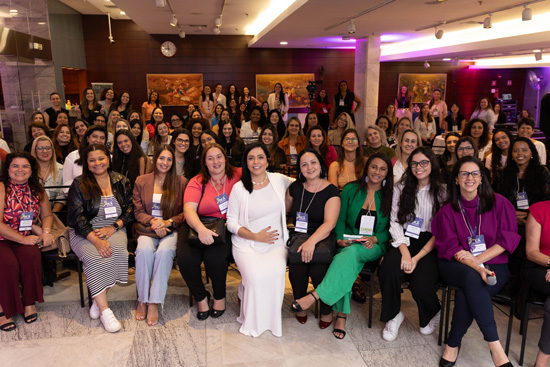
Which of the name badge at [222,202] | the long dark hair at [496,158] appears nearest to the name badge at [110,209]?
the name badge at [222,202]

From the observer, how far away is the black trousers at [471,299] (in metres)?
2.58

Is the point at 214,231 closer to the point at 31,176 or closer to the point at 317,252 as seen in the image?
the point at 317,252

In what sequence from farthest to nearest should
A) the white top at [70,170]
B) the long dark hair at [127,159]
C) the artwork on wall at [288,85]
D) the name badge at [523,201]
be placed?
the artwork on wall at [288,85] < the long dark hair at [127,159] < the white top at [70,170] < the name badge at [523,201]

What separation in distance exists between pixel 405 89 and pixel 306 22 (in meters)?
7.70

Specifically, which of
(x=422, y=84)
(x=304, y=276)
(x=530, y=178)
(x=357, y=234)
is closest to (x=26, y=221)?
(x=304, y=276)

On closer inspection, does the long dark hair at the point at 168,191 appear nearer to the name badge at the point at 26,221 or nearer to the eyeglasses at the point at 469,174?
the name badge at the point at 26,221

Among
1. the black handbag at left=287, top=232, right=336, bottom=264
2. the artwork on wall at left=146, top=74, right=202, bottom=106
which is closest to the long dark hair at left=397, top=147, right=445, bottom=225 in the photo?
the black handbag at left=287, top=232, right=336, bottom=264

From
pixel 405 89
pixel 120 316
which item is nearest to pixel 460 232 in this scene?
pixel 120 316

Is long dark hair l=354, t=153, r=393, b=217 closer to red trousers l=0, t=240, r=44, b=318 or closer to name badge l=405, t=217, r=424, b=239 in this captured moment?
name badge l=405, t=217, r=424, b=239

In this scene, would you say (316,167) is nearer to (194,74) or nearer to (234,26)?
(234,26)

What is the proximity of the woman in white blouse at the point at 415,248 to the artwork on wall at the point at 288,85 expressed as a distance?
34.8 feet

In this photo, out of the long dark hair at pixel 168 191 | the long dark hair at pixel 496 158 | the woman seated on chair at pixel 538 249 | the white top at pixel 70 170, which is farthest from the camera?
the white top at pixel 70 170

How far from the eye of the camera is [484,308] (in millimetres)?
2594

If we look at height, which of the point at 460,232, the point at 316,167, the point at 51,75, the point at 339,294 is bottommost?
the point at 339,294
